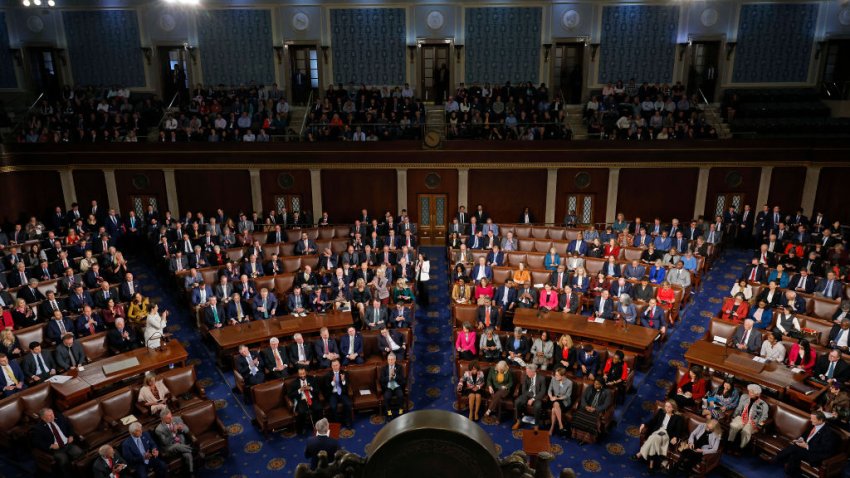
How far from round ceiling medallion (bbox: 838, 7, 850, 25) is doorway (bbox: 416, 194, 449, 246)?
46.8ft

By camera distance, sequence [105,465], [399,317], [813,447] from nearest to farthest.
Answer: [105,465], [813,447], [399,317]

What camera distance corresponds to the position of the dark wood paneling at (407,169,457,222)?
17.8 m

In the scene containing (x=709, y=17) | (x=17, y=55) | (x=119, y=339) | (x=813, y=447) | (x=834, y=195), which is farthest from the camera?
(x=17, y=55)

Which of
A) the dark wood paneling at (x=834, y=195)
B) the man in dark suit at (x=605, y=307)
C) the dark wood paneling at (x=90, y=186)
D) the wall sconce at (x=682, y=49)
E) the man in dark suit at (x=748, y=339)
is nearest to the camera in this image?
the man in dark suit at (x=748, y=339)

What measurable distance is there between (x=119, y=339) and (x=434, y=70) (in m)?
14.2

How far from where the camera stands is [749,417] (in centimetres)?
814

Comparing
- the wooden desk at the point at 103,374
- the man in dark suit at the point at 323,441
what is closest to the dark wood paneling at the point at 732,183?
the man in dark suit at the point at 323,441

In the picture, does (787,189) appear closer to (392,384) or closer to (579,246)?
(579,246)

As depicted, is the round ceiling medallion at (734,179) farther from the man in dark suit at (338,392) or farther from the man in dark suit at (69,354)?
the man in dark suit at (69,354)

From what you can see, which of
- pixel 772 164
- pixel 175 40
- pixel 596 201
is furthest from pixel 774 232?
pixel 175 40

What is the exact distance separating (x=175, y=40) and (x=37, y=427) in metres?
16.3


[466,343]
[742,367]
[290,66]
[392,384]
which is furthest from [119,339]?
[290,66]

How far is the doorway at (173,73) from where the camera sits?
822 inches

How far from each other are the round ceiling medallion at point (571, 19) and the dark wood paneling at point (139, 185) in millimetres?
13883
